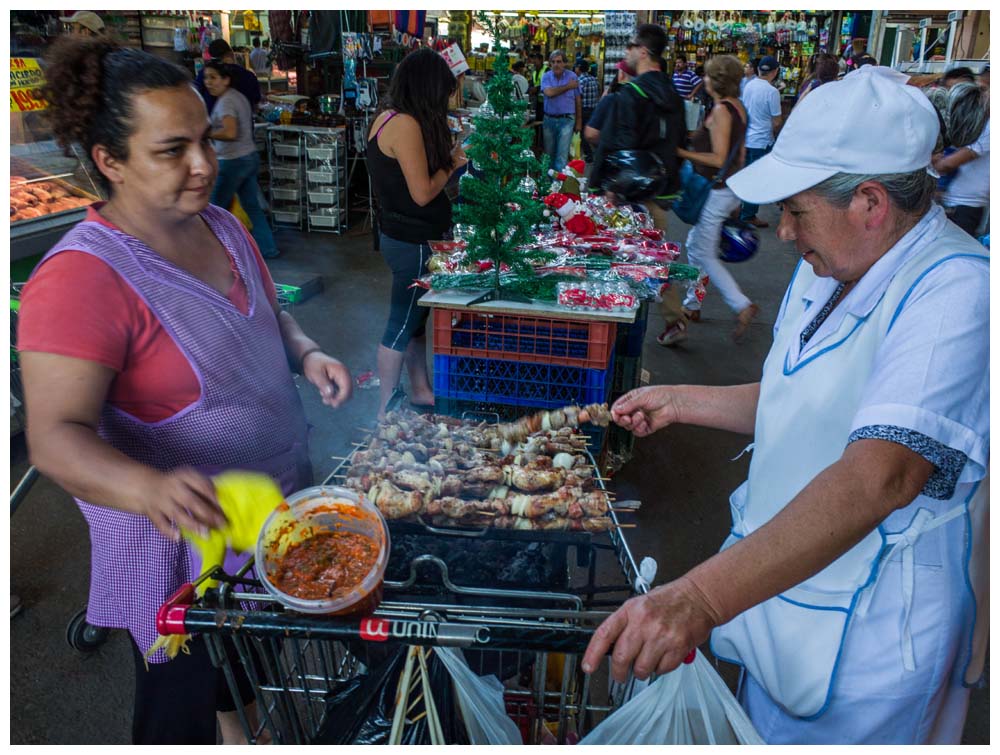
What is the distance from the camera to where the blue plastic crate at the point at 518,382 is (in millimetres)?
3367

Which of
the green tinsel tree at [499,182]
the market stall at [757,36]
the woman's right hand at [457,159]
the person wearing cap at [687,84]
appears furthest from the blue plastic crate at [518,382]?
the market stall at [757,36]

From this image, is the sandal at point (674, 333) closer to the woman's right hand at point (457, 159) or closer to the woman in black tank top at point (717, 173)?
the woman in black tank top at point (717, 173)

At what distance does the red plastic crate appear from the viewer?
333 centimetres

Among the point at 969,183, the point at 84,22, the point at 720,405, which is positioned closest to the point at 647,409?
the point at 720,405

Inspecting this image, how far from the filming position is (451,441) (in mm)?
2465

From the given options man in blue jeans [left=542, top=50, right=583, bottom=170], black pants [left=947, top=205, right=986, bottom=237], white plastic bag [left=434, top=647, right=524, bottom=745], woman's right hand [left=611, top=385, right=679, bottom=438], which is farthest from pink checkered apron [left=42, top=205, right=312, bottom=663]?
man in blue jeans [left=542, top=50, right=583, bottom=170]

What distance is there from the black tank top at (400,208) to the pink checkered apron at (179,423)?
225cm

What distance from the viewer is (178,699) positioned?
1.90 metres

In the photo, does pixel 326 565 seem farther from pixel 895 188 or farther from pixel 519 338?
pixel 519 338

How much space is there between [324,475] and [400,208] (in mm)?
1586

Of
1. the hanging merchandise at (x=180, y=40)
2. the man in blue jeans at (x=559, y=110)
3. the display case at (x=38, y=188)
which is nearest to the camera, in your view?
the display case at (x=38, y=188)

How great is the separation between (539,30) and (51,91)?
1921 centimetres

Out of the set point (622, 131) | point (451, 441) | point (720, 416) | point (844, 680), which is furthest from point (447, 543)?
point (622, 131)

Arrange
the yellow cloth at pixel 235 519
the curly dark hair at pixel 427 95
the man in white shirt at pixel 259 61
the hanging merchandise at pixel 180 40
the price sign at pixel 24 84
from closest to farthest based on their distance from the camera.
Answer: the yellow cloth at pixel 235 519
the curly dark hair at pixel 427 95
the price sign at pixel 24 84
the hanging merchandise at pixel 180 40
the man in white shirt at pixel 259 61
